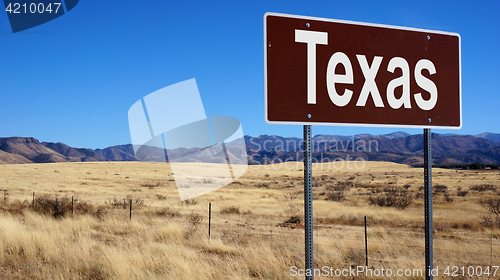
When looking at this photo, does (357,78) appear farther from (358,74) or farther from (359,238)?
(359,238)

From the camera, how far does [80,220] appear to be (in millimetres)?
13102

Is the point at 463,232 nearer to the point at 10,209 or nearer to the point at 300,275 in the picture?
the point at 300,275

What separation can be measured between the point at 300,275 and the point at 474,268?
193 inches

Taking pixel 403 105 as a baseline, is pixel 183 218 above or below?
below

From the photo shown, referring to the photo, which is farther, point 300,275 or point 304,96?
point 300,275

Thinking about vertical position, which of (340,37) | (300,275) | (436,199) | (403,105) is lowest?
(436,199)

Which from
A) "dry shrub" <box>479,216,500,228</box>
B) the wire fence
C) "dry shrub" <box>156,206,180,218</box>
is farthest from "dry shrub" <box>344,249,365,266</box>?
"dry shrub" <box>156,206,180,218</box>

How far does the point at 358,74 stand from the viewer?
3.25 m

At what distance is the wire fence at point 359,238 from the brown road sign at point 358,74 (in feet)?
19.0

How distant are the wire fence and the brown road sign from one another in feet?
19.0

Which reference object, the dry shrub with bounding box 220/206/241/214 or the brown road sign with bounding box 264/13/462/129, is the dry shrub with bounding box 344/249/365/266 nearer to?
the brown road sign with bounding box 264/13/462/129

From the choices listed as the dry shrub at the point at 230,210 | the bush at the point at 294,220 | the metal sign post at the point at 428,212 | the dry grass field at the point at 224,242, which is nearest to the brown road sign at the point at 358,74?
the metal sign post at the point at 428,212

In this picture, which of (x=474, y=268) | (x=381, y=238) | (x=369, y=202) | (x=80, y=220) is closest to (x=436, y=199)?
(x=369, y=202)

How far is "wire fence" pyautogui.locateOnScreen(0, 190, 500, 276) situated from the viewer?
9.20m
